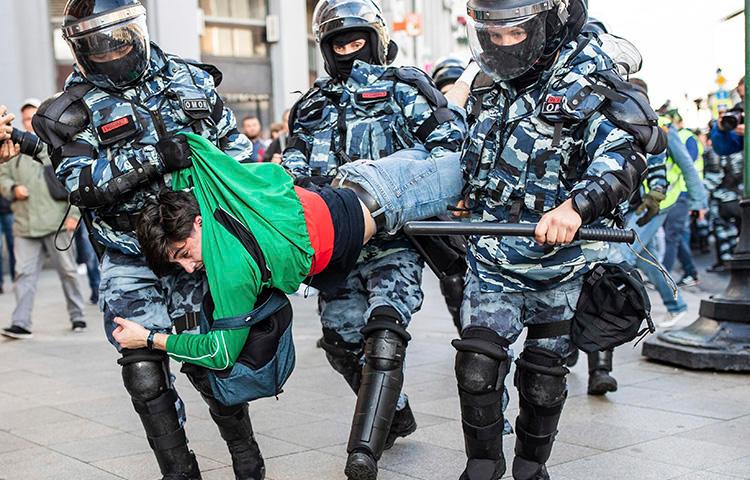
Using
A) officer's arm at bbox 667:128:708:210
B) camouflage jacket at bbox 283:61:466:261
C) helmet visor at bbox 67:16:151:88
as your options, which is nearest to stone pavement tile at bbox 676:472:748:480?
camouflage jacket at bbox 283:61:466:261

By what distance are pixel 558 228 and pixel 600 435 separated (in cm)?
185

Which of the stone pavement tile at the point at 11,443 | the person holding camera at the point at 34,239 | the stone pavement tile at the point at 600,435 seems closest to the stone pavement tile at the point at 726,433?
the stone pavement tile at the point at 600,435

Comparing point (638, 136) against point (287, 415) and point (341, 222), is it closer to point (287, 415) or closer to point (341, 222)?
point (341, 222)

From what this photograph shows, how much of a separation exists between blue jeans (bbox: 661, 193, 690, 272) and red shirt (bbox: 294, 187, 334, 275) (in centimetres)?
697

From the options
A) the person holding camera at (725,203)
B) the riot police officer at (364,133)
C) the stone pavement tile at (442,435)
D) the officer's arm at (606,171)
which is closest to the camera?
the officer's arm at (606,171)

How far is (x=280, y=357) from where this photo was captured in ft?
11.6

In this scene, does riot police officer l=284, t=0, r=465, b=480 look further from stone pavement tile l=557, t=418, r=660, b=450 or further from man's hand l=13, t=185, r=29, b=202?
man's hand l=13, t=185, r=29, b=202

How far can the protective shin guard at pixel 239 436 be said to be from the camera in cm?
377

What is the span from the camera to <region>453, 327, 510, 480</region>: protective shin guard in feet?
11.3

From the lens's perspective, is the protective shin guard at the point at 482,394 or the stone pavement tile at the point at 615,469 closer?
the protective shin guard at the point at 482,394

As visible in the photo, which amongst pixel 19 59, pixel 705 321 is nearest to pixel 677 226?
pixel 705 321

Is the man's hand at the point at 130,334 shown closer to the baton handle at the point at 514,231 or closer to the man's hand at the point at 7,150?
the man's hand at the point at 7,150

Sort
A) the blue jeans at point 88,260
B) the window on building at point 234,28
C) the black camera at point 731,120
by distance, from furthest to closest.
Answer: the window on building at point 234,28 → the blue jeans at point 88,260 → the black camera at point 731,120

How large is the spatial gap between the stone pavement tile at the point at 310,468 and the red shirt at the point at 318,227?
103 cm
